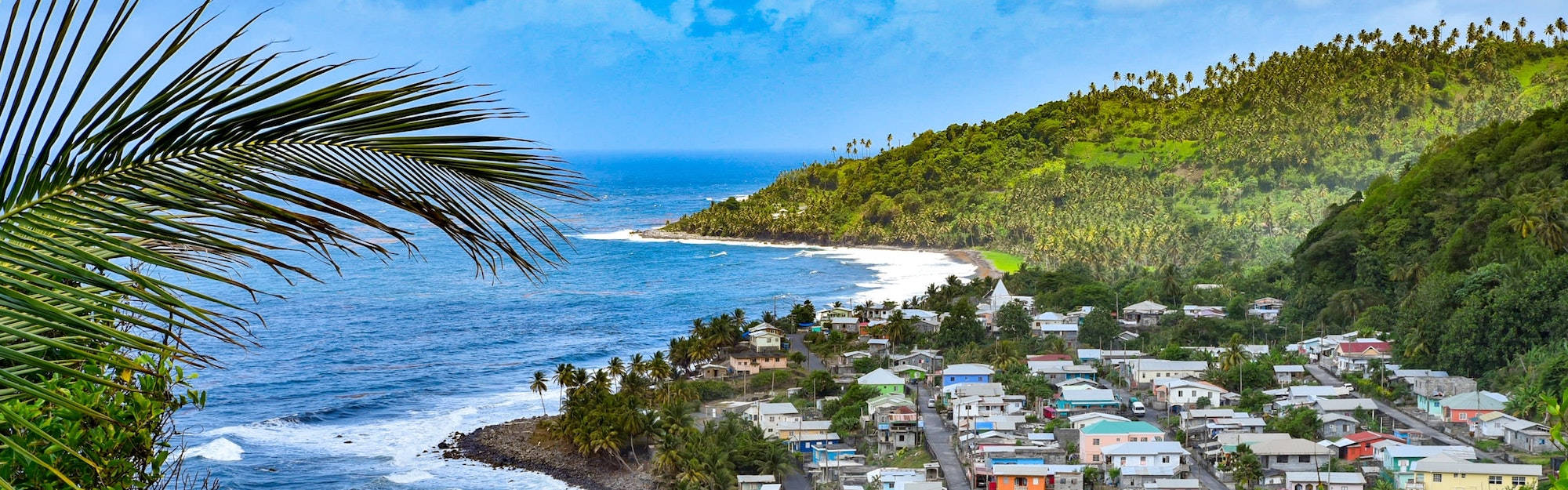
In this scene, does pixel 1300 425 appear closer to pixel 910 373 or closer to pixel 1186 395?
pixel 1186 395

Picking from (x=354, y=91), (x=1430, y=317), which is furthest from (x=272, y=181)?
(x=1430, y=317)

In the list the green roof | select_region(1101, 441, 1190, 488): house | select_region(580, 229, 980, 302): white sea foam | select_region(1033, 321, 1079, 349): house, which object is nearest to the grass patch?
select_region(580, 229, 980, 302): white sea foam

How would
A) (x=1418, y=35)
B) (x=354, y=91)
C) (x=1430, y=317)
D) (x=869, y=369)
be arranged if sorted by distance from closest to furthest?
(x=354, y=91)
(x=1430, y=317)
(x=869, y=369)
(x=1418, y=35)

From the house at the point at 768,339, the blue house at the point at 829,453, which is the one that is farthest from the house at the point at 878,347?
the blue house at the point at 829,453

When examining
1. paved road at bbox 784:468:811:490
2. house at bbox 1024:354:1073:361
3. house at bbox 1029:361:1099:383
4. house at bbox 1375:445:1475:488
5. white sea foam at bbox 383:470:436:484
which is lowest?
Answer: white sea foam at bbox 383:470:436:484

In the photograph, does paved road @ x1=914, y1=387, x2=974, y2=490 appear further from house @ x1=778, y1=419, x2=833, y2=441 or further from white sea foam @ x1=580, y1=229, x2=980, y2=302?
white sea foam @ x1=580, y1=229, x2=980, y2=302

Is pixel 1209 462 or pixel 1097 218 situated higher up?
pixel 1097 218

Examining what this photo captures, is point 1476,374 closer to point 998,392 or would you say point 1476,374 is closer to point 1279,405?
point 1279,405

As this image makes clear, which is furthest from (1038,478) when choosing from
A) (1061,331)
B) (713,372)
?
(1061,331)
